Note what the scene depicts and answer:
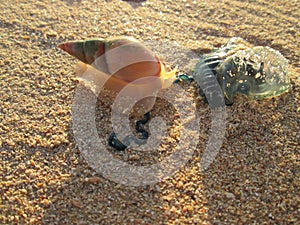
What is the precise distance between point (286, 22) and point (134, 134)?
2.05 m

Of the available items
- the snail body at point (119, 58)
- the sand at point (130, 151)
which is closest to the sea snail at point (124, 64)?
the snail body at point (119, 58)

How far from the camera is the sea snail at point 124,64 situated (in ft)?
8.70

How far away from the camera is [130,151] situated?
8.39 feet

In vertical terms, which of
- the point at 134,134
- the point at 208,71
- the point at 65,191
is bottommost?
the point at 65,191

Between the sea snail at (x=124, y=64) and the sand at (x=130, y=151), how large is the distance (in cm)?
20

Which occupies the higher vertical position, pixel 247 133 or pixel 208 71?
pixel 208 71

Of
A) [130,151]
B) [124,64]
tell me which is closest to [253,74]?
[124,64]

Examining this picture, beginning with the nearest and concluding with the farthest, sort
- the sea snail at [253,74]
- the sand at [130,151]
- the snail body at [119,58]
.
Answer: the sand at [130,151]
the snail body at [119,58]
the sea snail at [253,74]

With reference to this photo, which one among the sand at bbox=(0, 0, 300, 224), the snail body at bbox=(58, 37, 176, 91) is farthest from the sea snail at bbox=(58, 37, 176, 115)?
the sand at bbox=(0, 0, 300, 224)

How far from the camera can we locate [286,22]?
3.70 m

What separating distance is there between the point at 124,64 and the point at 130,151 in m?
0.61

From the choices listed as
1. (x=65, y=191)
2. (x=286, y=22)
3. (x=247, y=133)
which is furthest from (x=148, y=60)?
(x=286, y=22)

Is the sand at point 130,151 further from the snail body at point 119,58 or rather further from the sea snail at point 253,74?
the snail body at point 119,58

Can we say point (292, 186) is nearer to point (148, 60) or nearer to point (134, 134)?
point (134, 134)
